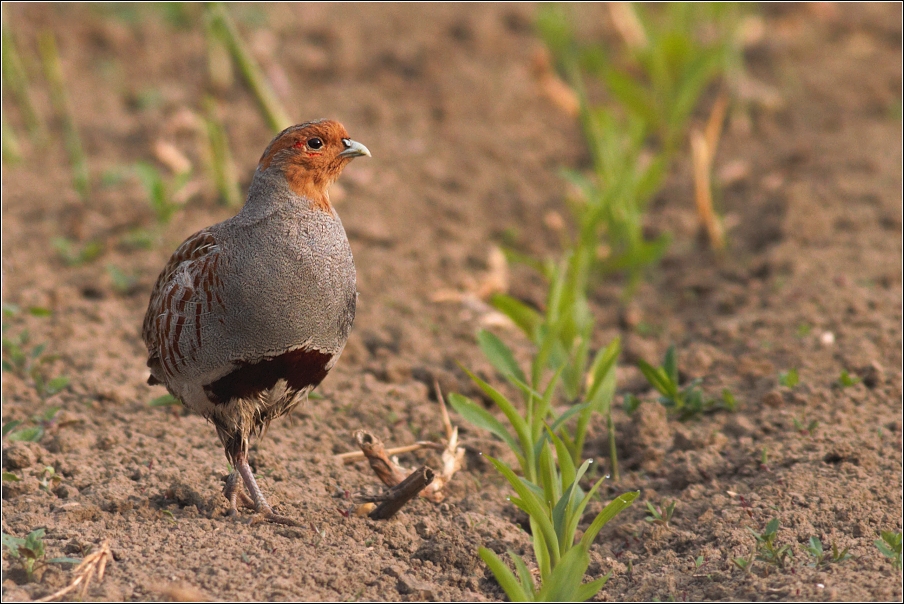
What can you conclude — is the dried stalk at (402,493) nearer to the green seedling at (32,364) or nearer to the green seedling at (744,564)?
the green seedling at (744,564)

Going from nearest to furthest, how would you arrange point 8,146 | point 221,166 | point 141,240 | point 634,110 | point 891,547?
point 891,547, point 141,240, point 221,166, point 8,146, point 634,110

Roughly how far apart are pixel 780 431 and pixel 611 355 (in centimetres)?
71

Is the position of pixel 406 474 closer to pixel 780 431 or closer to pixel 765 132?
pixel 780 431

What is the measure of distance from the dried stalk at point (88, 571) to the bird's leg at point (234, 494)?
531 millimetres

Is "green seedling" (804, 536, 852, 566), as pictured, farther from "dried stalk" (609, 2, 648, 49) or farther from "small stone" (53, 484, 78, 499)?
"dried stalk" (609, 2, 648, 49)

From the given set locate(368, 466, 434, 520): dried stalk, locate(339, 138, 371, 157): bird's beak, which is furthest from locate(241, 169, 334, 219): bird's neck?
locate(368, 466, 434, 520): dried stalk

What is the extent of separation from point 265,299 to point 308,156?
0.52 m

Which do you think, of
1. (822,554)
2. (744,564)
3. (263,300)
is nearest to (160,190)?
(263,300)

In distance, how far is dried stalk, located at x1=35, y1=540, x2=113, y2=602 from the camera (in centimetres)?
292

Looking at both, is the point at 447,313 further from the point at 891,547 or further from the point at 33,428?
the point at 891,547

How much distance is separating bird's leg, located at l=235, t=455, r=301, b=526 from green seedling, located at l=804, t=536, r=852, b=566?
161 cm

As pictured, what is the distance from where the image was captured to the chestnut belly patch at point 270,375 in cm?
336

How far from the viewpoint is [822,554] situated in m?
3.17

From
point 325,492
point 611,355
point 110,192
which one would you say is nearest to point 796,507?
point 611,355
